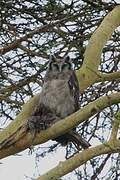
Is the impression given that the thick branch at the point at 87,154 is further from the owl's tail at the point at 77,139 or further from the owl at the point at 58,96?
the owl at the point at 58,96

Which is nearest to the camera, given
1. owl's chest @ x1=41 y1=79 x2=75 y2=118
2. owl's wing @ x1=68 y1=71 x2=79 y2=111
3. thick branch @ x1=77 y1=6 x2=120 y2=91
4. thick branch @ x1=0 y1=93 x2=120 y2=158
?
thick branch @ x1=0 y1=93 x2=120 y2=158

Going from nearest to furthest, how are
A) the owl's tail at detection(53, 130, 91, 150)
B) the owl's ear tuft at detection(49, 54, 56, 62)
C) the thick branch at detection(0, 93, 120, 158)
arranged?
the thick branch at detection(0, 93, 120, 158) < the owl's tail at detection(53, 130, 91, 150) < the owl's ear tuft at detection(49, 54, 56, 62)

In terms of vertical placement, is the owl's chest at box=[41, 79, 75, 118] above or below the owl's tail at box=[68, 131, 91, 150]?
above

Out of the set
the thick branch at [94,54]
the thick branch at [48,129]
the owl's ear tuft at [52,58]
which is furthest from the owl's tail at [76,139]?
the owl's ear tuft at [52,58]

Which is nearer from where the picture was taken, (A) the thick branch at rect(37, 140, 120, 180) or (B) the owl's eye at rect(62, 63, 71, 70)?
(A) the thick branch at rect(37, 140, 120, 180)

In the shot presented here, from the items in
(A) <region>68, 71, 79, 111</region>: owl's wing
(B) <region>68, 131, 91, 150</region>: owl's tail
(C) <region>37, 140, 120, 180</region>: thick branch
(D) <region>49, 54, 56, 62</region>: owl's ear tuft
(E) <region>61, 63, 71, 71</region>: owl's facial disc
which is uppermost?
(D) <region>49, 54, 56, 62</region>: owl's ear tuft

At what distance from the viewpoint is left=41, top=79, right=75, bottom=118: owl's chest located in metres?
5.11

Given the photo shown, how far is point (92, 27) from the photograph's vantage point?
19.1ft

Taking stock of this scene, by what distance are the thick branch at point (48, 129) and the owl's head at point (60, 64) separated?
1.07 m

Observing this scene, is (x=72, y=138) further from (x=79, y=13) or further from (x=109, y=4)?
(x=109, y=4)

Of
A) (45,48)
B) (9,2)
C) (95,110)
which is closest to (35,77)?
(45,48)

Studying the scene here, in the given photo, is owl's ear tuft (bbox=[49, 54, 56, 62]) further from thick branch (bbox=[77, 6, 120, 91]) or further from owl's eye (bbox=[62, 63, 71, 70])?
thick branch (bbox=[77, 6, 120, 91])

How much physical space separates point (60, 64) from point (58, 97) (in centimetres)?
40

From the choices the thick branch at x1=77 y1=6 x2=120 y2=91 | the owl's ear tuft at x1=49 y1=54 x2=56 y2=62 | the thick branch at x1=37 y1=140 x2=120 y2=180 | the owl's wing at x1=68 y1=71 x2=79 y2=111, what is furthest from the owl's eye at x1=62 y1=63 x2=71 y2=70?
the thick branch at x1=37 y1=140 x2=120 y2=180
